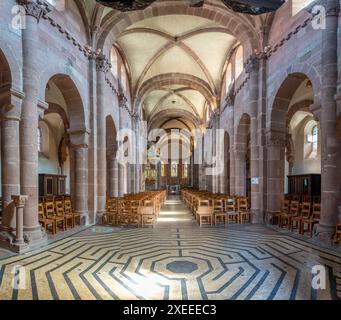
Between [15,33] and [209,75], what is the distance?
16.5 metres

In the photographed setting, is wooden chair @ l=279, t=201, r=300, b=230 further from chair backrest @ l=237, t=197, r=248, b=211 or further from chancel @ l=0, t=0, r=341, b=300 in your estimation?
chair backrest @ l=237, t=197, r=248, b=211

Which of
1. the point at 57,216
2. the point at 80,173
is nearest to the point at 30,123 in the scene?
the point at 57,216

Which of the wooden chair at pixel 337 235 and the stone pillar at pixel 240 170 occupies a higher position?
the stone pillar at pixel 240 170

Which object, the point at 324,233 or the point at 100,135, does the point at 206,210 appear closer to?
the point at 324,233

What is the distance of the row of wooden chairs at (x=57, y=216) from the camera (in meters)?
8.97

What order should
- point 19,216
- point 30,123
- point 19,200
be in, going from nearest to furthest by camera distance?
1. point 19,200
2. point 19,216
3. point 30,123

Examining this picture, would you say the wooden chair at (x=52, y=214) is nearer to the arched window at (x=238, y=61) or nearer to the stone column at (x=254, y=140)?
the stone column at (x=254, y=140)

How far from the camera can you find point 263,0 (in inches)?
246

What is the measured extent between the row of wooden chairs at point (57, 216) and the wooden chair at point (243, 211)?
7.16 metres

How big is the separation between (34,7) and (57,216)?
6968 mm

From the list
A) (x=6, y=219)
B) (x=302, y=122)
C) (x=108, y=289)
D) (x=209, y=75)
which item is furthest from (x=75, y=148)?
(x=302, y=122)

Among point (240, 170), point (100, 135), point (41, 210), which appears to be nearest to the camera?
point (41, 210)

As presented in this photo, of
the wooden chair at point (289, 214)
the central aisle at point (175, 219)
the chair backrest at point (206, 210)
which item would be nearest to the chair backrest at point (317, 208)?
the wooden chair at point (289, 214)

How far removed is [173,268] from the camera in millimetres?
5570
